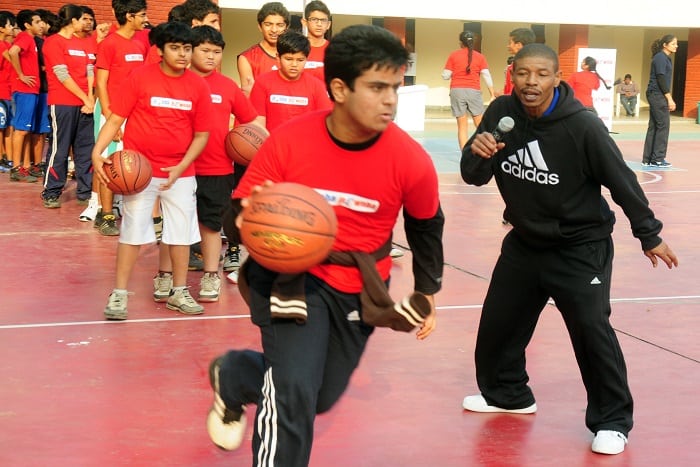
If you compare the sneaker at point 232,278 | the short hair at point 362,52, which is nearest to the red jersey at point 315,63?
the sneaker at point 232,278

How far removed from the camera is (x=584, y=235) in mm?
5250

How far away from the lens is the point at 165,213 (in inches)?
303

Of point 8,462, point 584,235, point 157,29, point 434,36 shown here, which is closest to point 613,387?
point 584,235

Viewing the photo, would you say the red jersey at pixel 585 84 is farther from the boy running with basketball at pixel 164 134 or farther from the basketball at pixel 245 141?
the boy running with basketball at pixel 164 134

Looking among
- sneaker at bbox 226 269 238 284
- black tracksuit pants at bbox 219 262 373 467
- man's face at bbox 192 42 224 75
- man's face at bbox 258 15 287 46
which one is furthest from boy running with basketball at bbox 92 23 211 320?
black tracksuit pants at bbox 219 262 373 467

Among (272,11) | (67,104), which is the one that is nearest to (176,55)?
(272,11)

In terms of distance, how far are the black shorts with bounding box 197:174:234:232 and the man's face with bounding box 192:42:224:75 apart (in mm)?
876

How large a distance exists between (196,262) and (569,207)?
16.8 feet

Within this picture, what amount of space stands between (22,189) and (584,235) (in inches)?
429

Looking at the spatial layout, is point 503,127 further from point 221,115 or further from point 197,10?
point 197,10

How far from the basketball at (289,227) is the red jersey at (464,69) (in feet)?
49.1

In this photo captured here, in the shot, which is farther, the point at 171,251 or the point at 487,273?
the point at 487,273

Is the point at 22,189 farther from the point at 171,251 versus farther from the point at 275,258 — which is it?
the point at 275,258

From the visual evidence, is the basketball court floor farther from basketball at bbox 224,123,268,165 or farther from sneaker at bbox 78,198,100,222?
sneaker at bbox 78,198,100,222
